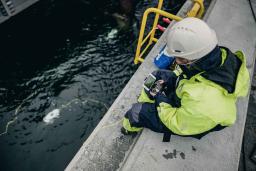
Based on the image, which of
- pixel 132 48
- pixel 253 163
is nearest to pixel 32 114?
pixel 132 48

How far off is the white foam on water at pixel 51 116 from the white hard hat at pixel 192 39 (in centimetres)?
320

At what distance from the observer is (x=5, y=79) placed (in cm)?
488

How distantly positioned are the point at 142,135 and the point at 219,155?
928 mm

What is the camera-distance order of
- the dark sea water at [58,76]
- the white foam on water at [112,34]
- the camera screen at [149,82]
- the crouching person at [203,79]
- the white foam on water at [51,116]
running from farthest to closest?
the white foam on water at [112,34], the white foam on water at [51,116], the dark sea water at [58,76], the camera screen at [149,82], the crouching person at [203,79]

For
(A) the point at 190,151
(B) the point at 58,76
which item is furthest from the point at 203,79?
(B) the point at 58,76

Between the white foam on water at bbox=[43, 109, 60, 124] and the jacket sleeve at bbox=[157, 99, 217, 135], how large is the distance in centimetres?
282

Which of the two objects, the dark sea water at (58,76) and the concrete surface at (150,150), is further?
the dark sea water at (58,76)

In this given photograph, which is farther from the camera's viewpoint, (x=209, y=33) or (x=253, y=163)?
(x=253, y=163)

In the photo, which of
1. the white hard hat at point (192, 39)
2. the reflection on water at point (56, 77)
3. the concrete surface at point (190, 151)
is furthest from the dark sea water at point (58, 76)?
the white hard hat at point (192, 39)

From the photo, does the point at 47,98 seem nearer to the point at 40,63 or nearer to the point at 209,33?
the point at 40,63

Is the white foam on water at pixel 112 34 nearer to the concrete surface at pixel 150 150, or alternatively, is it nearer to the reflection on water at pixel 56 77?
the reflection on water at pixel 56 77

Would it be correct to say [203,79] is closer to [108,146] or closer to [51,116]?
[108,146]

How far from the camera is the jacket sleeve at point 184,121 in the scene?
1.88 meters

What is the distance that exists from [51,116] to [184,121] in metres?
3.19
